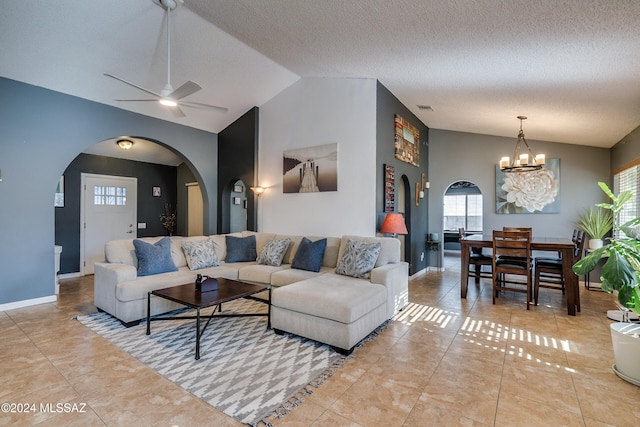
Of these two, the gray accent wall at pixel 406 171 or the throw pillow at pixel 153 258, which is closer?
the throw pillow at pixel 153 258

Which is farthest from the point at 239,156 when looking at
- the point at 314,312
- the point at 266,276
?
the point at 314,312

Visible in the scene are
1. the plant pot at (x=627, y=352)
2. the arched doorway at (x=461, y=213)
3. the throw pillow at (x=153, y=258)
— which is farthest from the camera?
the arched doorway at (x=461, y=213)

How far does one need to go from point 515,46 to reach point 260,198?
447 centimetres

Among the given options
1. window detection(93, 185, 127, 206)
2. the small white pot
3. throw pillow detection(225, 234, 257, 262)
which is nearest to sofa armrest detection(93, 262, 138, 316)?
throw pillow detection(225, 234, 257, 262)

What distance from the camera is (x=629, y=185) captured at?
4.65 metres

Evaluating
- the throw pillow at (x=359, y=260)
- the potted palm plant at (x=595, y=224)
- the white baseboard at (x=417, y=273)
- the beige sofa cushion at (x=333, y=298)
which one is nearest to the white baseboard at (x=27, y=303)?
the beige sofa cushion at (x=333, y=298)

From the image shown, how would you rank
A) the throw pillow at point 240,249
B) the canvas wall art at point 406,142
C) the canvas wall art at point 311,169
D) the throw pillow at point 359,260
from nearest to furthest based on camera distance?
the throw pillow at point 359,260 → the throw pillow at point 240,249 → the canvas wall art at point 311,169 → the canvas wall art at point 406,142

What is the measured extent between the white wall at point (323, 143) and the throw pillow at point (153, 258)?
82.3 inches

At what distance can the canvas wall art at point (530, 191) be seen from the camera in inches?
233

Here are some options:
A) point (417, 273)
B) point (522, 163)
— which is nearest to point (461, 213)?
point (417, 273)

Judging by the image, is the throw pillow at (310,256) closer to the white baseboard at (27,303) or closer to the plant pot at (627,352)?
the plant pot at (627,352)

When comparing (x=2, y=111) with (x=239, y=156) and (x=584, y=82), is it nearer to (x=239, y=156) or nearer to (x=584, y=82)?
(x=239, y=156)

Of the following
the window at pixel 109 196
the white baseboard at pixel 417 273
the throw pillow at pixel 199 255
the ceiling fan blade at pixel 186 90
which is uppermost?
the ceiling fan blade at pixel 186 90

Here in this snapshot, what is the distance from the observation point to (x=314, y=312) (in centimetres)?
291
